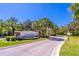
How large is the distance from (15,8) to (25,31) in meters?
0.34

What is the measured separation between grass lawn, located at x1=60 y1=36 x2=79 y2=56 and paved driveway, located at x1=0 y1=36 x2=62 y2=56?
0.15 m

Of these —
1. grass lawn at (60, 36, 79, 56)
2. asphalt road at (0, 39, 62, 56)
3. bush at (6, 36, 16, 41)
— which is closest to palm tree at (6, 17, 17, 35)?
bush at (6, 36, 16, 41)

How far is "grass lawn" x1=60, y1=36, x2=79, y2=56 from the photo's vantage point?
6.33 m

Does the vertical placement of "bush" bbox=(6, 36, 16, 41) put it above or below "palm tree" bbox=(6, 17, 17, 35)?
below

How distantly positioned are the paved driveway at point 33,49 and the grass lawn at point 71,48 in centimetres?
15

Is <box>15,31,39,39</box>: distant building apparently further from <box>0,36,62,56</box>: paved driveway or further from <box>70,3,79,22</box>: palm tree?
<box>70,3,79,22</box>: palm tree

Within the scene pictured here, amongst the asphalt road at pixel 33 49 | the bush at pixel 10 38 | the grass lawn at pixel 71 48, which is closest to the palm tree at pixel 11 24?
the bush at pixel 10 38

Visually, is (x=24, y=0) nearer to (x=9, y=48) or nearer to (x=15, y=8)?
(x=15, y=8)

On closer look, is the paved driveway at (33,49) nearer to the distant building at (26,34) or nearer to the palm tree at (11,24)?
the distant building at (26,34)

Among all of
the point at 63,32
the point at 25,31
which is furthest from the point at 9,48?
the point at 63,32

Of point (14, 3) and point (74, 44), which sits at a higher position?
point (14, 3)

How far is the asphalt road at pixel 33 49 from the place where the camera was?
20.9 feet

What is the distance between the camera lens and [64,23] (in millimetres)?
6426

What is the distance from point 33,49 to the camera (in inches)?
253
